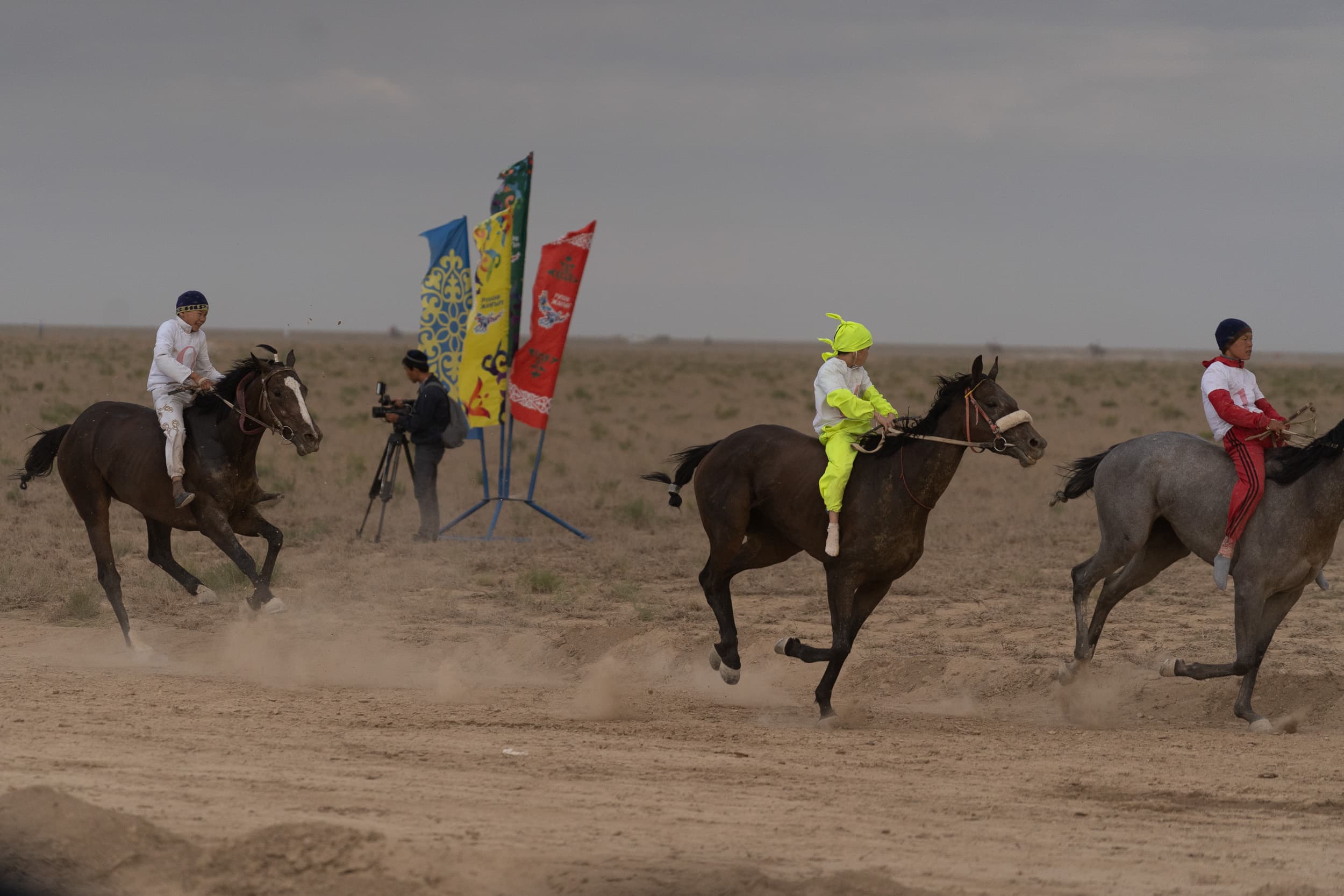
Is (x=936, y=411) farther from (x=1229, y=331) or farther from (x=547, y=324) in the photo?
(x=547, y=324)

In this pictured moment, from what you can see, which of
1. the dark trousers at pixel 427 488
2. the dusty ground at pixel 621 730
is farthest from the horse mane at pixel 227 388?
the dark trousers at pixel 427 488

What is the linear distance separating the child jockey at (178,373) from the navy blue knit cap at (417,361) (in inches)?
201

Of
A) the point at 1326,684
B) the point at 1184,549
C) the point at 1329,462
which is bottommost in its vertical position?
the point at 1326,684

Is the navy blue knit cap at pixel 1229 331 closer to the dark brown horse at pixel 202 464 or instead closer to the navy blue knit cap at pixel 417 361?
the dark brown horse at pixel 202 464

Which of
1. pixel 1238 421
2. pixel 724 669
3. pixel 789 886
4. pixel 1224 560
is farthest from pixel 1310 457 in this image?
pixel 789 886

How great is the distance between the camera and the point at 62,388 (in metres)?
39.0

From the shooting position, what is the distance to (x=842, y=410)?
9164 millimetres

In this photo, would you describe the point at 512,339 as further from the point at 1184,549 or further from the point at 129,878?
the point at 129,878

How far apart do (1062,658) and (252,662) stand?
257 inches

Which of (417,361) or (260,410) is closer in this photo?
(260,410)

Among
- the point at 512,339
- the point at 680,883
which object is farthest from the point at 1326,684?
the point at 512,339

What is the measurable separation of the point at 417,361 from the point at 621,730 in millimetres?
9482

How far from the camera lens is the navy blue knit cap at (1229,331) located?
9492 millimetres

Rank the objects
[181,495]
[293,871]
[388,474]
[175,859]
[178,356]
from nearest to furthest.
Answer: [293,871] < [175,859] < [181,495] < [178,356] < [388,474]
